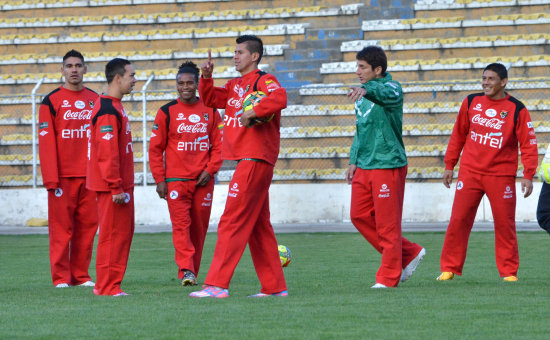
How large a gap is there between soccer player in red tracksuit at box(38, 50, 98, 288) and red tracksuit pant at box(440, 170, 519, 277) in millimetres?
3323

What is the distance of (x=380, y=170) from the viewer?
8266mm

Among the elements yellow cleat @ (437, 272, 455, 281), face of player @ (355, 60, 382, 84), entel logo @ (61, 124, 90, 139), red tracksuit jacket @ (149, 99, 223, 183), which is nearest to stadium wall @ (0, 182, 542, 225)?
red tracksuit jacket @ (149, 99, 223, 183)

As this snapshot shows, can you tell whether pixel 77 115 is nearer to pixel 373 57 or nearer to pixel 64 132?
pixel 64 132

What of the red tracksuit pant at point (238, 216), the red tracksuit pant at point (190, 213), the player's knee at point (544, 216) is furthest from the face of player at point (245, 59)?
the player's knee at point (544, 216)

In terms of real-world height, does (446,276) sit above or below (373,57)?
below

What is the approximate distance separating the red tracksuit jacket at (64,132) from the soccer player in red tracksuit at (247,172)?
7.77 feet

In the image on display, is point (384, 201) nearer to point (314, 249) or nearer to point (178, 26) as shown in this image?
point (314, 249)

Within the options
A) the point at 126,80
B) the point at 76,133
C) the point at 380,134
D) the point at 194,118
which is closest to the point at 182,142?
the point at 194,118

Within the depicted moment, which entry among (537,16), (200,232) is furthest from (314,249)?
(537,16)

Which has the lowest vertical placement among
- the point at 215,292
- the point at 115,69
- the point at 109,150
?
the point at 215,292

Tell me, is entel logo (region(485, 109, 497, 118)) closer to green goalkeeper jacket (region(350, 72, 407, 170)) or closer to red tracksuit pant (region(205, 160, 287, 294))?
green goalkeeper jacket (region(350, 72, 407, 170))

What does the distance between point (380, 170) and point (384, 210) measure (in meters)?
0.33

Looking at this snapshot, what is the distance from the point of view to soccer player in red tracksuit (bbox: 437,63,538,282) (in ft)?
30.2

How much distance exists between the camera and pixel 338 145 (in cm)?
1898
